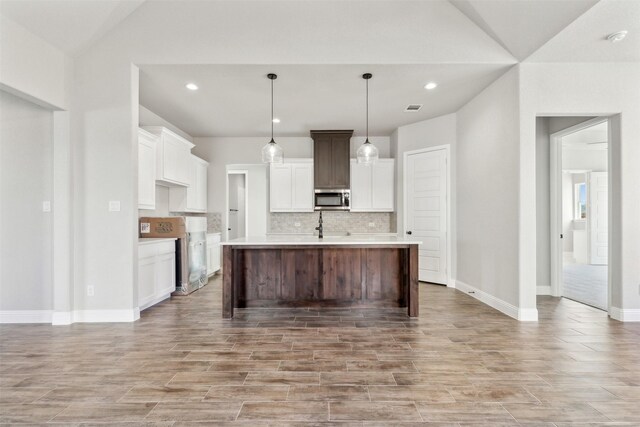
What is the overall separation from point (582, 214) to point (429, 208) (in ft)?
19.7

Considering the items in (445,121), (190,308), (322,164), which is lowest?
(190,308)

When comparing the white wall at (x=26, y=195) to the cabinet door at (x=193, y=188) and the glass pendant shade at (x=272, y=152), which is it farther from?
the cabinet door at (x=193, y=188)

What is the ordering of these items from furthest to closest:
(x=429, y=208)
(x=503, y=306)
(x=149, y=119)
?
(x=429, y=208), (x=149, y=119), (x=503, y=306)

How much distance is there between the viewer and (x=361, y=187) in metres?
6.79

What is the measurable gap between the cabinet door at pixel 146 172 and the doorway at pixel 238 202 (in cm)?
403

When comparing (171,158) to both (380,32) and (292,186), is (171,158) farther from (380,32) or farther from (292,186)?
(380,32)

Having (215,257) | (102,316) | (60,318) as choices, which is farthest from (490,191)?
(60,318)

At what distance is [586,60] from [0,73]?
5753 millimetres

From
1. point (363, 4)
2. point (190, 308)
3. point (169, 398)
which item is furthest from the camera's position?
point (190, 308)

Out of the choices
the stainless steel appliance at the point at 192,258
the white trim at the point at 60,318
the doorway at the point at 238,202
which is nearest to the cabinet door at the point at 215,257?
the stainless steel appliance at the point at 192,258

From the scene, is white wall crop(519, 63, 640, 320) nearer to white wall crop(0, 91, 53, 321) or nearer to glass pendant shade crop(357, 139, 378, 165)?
glass pendant shade crop(357, 139, 378, 165)

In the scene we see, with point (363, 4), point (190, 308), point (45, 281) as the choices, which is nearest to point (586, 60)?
point (363, 4)

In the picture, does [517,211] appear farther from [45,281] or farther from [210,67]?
[45,281]

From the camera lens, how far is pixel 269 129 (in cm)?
650
